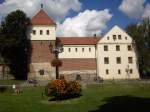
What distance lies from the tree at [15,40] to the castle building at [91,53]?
280cm

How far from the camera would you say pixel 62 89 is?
113 feet

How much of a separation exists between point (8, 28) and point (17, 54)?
6476mm

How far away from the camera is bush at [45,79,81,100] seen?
113ft

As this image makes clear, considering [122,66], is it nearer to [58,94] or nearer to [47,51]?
[47,51]

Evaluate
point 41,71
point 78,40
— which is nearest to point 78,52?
point 78,40

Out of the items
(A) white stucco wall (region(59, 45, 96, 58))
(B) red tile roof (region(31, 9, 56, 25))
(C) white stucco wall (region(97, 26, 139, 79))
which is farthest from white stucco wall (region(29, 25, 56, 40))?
(C) white stucco wall (region(97, 26, 139, 79))

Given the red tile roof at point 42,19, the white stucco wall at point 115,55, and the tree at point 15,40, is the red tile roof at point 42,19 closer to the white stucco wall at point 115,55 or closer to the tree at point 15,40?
the tree at point 15,40

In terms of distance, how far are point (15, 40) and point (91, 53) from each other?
65.6ft

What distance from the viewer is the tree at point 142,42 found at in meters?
83.0

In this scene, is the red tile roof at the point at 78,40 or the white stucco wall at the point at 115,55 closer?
the white stucco wall at the point at 115,55

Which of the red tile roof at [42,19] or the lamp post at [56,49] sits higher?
the red tile roof at [42,19]

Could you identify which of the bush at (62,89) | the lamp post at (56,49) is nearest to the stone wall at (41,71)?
the lamp post at (56,49)

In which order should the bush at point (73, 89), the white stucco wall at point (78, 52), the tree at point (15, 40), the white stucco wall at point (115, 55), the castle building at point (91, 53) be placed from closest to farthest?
1. the bush at point (73, 89)
2. the tree at point (15, 40)
3. the castle building at point (91, 53)
4. the white stucco wall at point (115, 55)
5. the white stucco wall at point (78, 52)

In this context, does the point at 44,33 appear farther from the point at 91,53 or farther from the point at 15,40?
the point at 91,53
